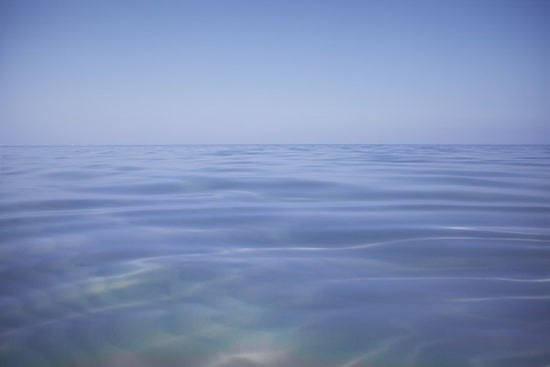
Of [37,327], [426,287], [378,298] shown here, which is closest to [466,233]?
[426,287]

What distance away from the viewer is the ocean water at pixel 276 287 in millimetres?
1339

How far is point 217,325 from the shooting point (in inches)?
59.4

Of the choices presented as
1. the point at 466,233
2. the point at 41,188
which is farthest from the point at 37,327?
the point at 41,188

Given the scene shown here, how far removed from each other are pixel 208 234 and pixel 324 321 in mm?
1682

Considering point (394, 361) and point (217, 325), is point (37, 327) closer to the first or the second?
point (217, 325)

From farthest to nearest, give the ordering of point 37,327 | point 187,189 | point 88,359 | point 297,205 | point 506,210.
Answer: point 187,189
point 297,205
point 506,210
point 37,327
point 88,359

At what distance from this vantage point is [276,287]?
6.19ft

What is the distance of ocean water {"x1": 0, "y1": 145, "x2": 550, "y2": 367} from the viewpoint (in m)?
1.34

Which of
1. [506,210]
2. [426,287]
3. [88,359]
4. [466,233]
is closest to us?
[88,359]

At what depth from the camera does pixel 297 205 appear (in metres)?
4.19

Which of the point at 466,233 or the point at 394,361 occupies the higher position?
the point at 466,233

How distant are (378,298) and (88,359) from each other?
1.57 meters

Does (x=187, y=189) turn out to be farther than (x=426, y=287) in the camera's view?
Yes

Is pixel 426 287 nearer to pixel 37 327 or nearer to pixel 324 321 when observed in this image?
pixel 324 321
